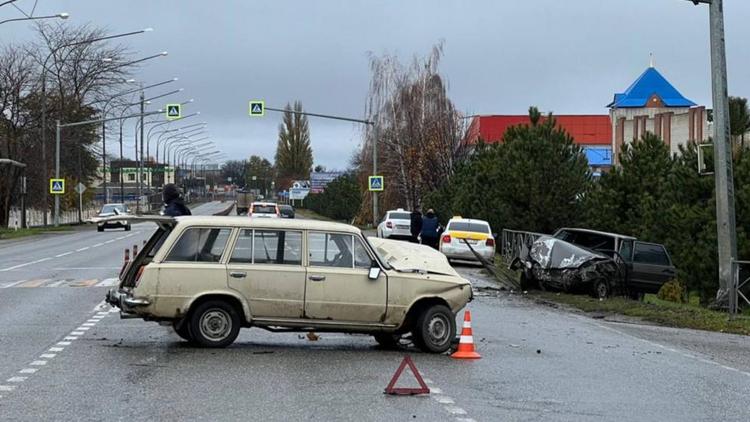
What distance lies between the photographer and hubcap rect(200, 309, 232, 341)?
41.6ft

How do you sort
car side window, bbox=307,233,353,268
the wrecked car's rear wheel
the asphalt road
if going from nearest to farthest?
the asphalt road
car side window, bbox=307,233,353,268
the wrecked car's rear wheel

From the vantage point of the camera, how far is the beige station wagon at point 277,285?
1260cm

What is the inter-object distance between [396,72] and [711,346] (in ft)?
147

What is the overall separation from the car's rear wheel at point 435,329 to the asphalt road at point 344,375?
20cm

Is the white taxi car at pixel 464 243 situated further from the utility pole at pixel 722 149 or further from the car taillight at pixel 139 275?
the car taillight at pixel 139 275

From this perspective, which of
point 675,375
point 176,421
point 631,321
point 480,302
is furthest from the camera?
point 480,302

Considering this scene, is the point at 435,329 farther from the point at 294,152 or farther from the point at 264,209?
the point at 294,152

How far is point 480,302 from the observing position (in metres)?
21.6

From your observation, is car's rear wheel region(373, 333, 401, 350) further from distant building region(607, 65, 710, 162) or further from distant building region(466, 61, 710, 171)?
distant building region(607, 65, 710, 162)

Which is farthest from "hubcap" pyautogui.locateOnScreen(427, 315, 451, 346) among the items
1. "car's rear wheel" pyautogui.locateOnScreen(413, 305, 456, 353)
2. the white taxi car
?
the white taxi car

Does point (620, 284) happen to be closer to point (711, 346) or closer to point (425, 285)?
point (711, 346)

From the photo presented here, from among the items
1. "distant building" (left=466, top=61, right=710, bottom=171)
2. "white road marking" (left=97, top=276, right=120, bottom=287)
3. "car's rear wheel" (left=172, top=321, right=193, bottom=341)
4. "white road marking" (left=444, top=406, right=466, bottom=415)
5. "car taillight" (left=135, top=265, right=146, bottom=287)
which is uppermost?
"distant building" (left=466, top=61, right=710, bottom=171)

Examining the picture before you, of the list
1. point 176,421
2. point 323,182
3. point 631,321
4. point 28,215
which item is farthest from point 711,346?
point 323,182

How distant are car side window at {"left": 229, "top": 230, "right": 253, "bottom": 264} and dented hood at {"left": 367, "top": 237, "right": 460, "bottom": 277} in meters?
1.75
